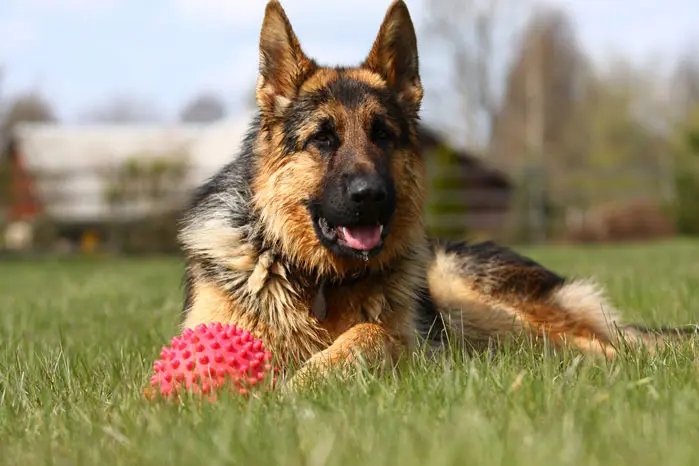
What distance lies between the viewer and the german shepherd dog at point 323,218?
4289 millimetres

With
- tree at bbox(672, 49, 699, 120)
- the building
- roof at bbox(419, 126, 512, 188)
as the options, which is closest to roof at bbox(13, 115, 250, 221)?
the building

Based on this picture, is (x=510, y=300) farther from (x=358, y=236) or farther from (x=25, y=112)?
(x=25, y=112)

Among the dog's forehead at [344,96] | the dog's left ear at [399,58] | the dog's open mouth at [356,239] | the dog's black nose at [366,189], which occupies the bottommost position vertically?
the dog's open mouth at [356,239]

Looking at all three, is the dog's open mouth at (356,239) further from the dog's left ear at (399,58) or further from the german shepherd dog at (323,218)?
the dog's left ear at (399,58)

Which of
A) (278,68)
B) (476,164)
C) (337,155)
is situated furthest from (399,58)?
(476,164)

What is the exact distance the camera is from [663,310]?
664 centimetres

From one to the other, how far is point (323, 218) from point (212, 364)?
1.15 meters

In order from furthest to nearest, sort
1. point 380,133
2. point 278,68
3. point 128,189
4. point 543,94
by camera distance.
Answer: point 543,94
point 128,189
point 278,68
point 380,133

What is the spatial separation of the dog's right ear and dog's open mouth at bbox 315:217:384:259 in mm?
838

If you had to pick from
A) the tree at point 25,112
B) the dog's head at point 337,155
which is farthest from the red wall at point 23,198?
the dog's head at point 337,155

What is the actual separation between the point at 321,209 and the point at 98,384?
1472mm

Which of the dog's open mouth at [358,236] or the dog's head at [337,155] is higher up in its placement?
the dog's head at [337,155]

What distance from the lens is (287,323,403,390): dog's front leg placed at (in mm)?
3670

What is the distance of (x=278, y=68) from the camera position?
4.72 metres
